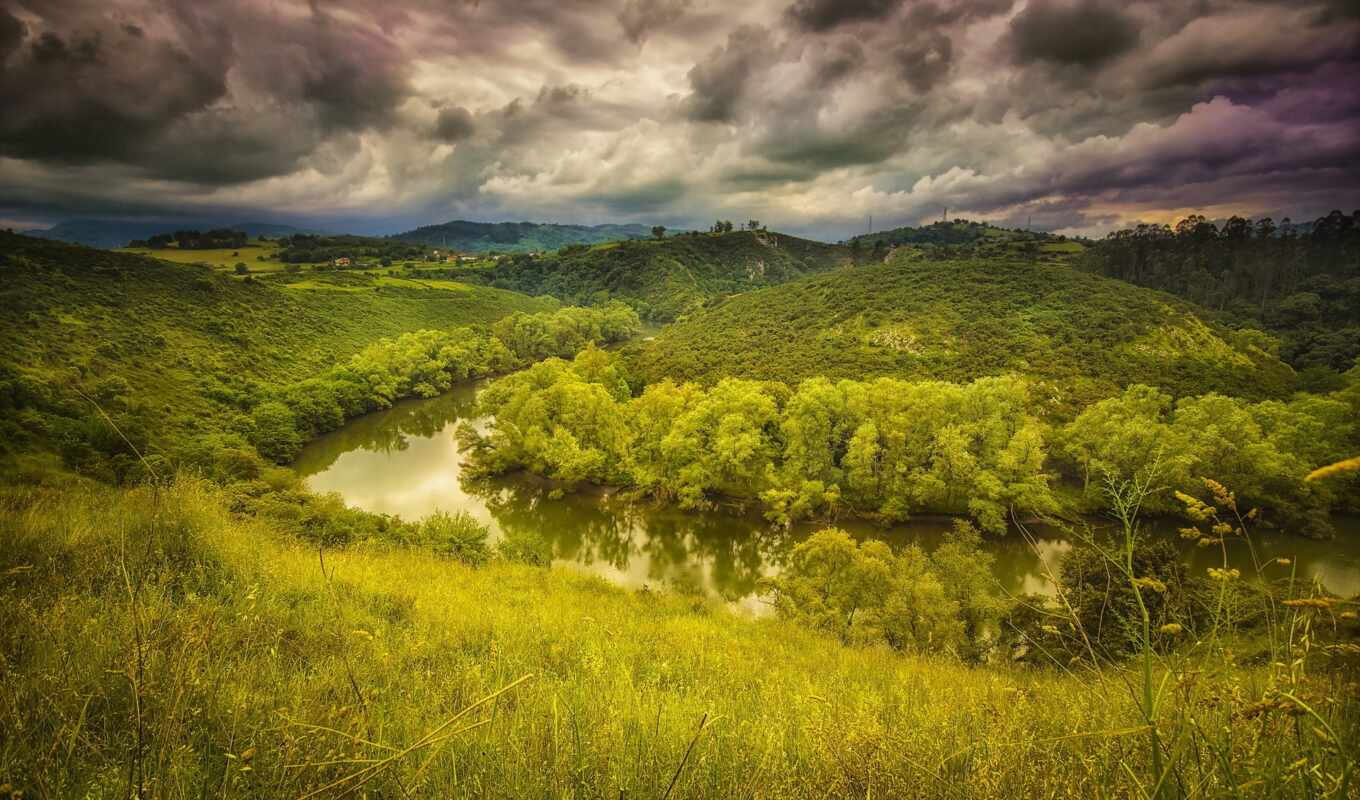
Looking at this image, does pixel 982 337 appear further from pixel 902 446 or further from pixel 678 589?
pixel 678 589

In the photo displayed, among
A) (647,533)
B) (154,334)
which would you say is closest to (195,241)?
(154,334)

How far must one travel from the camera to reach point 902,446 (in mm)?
26938

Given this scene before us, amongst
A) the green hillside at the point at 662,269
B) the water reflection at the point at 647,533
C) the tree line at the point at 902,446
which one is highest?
the green hillside at the point at 662,269

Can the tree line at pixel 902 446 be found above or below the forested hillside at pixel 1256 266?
below

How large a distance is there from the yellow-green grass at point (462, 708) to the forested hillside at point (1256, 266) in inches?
2867

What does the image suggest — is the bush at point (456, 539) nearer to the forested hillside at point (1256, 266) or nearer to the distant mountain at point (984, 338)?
the distant mountain at point (984, 338)

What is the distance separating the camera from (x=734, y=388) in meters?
31.7

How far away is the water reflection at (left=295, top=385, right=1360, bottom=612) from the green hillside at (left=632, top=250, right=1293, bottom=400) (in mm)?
15186

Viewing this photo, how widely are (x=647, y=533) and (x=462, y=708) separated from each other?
2236 centimetres

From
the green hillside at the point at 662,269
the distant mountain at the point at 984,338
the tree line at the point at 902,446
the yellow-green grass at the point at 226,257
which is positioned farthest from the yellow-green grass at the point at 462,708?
the green hillside at the point at 662,269

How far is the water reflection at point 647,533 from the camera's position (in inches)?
867

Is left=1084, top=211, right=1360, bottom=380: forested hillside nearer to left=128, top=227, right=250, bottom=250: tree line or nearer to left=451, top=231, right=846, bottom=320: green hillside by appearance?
left=451, top=231, right=846, bottom=320: green hillside

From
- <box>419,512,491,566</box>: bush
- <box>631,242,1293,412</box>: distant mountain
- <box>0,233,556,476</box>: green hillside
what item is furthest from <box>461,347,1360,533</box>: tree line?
<box>0,233,556,476</box>: green hillside

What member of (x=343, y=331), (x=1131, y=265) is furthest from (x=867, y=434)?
(x=1131, y=265)
